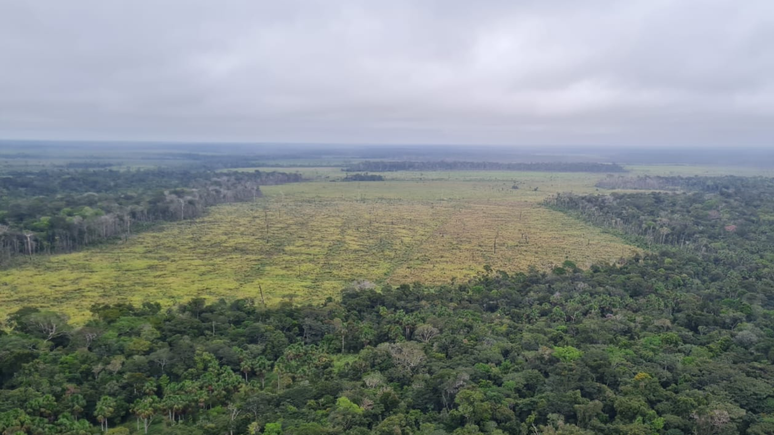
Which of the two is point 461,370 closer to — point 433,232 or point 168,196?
point 433,232

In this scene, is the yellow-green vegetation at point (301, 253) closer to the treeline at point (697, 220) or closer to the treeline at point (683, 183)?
the treeline at point (697, 220)

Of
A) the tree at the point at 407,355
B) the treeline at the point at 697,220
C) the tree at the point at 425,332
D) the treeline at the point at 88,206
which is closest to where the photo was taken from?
the tree at the point at 407,355

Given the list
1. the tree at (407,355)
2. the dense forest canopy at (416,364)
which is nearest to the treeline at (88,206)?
the dense forest canopy at (416,364)

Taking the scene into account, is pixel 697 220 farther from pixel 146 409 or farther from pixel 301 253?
pixel 146 409

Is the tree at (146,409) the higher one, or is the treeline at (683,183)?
the treeline at (683,183)

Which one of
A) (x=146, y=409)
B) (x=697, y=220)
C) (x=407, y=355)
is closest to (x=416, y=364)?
(x=407, y=355)

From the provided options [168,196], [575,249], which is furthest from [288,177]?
[575,249]

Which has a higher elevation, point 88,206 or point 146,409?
point 88,206
